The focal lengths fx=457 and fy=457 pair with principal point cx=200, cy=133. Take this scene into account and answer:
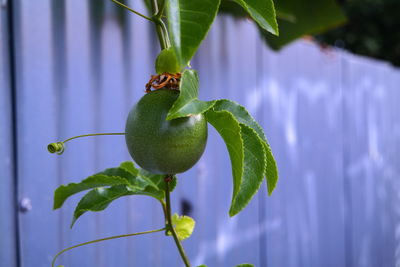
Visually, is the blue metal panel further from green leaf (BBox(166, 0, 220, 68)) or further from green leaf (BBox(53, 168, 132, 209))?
green leaf (BBox(166, 0, 220, 68))

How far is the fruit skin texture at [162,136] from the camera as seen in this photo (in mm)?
696

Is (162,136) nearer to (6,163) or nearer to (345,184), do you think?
(6,163)

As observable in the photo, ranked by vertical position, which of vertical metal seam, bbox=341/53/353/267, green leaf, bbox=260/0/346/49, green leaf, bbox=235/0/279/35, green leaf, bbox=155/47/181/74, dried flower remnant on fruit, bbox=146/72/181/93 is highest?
green leaf, bbox=260/0/346/49

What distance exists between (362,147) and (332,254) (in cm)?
90

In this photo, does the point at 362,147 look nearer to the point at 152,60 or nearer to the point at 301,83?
the point at 301,83

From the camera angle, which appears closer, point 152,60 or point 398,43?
point 152,60

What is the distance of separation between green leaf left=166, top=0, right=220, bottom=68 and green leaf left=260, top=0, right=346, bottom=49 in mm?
1632

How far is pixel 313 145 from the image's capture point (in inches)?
115

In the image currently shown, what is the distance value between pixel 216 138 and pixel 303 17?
784 millimetres

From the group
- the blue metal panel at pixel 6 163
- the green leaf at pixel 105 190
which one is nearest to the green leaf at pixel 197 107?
the green leaf at pixel 105 190

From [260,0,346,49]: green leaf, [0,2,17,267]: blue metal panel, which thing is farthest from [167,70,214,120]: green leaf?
[260,0,346,49]: green leaf

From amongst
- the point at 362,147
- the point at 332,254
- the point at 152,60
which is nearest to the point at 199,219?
the point at 152,60

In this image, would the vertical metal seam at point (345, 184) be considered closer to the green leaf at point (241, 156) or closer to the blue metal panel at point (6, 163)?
the blue metal panel at point (6, 163)

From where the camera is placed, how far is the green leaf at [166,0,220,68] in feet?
1.98
